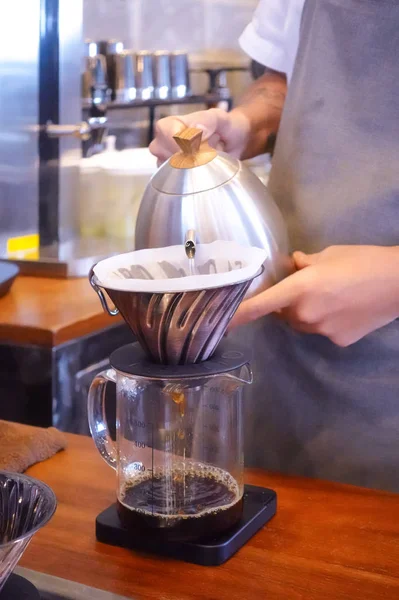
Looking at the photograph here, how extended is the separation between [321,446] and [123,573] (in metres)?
0.47

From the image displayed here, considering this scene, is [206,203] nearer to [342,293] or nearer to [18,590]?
[342,293]

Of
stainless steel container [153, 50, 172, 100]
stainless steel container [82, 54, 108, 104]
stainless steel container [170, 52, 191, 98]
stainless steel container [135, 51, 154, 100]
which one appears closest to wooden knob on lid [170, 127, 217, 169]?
stainless steel container [82, 54, 108, 104]

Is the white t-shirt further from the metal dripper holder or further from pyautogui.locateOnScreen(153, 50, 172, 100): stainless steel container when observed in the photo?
pyautogui.locateOnScreen(153, 50, 172, 100): stainless steel container

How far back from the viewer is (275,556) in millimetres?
720

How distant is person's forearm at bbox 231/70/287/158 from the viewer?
1.23 m

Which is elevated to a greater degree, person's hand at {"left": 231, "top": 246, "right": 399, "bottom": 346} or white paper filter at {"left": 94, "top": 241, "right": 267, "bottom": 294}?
white paper filter at {"left": 94, "top": 241, "right": 267, "bottom": 294}

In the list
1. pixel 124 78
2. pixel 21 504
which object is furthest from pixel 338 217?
pixel 124 78

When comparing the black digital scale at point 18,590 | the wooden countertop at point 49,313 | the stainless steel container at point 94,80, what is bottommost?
the wooden countertop at point 49,313

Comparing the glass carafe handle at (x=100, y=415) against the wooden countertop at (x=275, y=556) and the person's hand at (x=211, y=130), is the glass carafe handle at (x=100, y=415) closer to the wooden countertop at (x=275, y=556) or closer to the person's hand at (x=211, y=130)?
the wooden countertop at (x=275, y=556)

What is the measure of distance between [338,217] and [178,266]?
0.37 metres

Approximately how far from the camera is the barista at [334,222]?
104cm

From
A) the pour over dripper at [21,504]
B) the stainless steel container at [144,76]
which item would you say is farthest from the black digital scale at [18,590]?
the stainless steel container at [144,76]

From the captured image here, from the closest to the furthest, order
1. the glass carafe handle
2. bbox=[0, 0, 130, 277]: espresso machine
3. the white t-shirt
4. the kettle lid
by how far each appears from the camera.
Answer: the glass carafe handle, the kettle lid, the white t-shirt, bbox=[0, 0, 130, 277]: espresso machine

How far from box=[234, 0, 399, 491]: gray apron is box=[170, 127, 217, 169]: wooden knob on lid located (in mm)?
253
